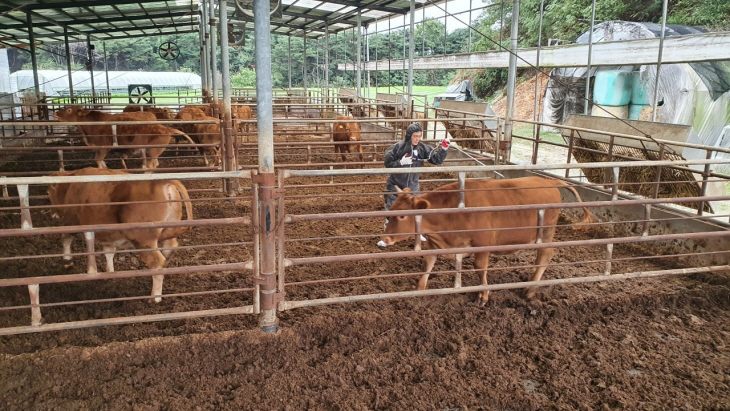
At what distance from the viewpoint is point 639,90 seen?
14625mm

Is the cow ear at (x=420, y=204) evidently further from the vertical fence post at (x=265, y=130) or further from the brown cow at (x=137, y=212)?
the brown cow at (x=137, y=212)

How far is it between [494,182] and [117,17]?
2252 cm

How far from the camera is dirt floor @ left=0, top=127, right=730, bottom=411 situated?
3357mm

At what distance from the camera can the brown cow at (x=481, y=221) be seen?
495 cm

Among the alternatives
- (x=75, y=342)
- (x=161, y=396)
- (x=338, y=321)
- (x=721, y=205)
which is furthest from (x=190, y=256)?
(x=721, y=205)

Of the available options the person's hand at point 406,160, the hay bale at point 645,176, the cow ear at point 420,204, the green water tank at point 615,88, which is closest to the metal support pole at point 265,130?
the cow ear at point 420,204

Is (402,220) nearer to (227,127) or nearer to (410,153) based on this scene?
(410,153)

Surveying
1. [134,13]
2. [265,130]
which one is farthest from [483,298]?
[134,13]

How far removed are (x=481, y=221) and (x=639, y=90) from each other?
12.2 metres

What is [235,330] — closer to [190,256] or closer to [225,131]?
[190,256]

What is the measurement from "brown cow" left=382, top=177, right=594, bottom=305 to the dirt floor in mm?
402

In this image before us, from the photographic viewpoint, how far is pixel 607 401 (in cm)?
337

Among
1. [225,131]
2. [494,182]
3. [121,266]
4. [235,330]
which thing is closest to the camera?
[235,330]

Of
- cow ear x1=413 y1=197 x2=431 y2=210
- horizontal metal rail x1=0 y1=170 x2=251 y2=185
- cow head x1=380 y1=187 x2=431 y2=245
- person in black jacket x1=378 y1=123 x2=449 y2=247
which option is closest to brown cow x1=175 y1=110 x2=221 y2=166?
person in black jacket x1=378 y1=123 x2=449 y2=247
